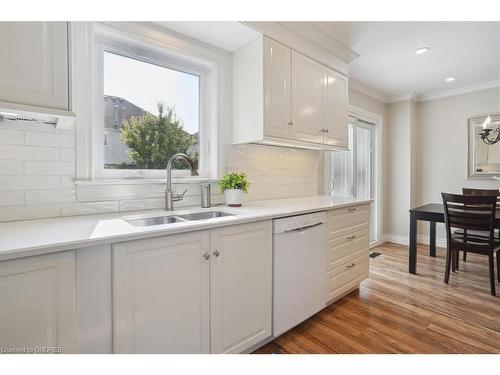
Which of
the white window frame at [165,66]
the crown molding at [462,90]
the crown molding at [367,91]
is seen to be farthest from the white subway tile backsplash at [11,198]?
the crown molding at [462,90]

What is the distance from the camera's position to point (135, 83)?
6.34ft

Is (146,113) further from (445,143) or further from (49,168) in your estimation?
(445,143)

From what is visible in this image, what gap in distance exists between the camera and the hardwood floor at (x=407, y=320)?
1748 mm

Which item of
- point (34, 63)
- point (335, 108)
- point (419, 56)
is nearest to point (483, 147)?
point (419, 56)

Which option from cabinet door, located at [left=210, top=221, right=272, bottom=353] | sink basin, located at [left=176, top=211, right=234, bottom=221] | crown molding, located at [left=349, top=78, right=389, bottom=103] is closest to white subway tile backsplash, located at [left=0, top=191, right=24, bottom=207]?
sink basin, located at [left=176, top=211, right=234, bottom=221]

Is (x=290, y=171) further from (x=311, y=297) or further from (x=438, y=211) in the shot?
(x=438, y=211)

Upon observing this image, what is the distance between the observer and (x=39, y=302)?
0.94 m

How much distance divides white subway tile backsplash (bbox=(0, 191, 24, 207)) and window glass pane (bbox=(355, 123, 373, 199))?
3852mm

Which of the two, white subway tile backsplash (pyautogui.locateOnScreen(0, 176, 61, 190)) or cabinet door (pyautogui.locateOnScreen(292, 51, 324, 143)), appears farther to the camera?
cabinet door (pyautogui.locateOnScreen(292, 51, 324, 143))

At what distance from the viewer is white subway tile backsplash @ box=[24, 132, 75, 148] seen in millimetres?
1420

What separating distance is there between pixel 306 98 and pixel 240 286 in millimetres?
1739

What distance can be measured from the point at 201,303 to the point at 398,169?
4113mm

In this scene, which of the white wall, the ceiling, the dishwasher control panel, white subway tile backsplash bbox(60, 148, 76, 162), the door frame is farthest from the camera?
the door frame

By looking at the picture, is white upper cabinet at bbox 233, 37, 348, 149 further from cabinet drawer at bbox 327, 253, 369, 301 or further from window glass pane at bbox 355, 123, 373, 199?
window glass pane at bbox 355, 123, 373, 199
